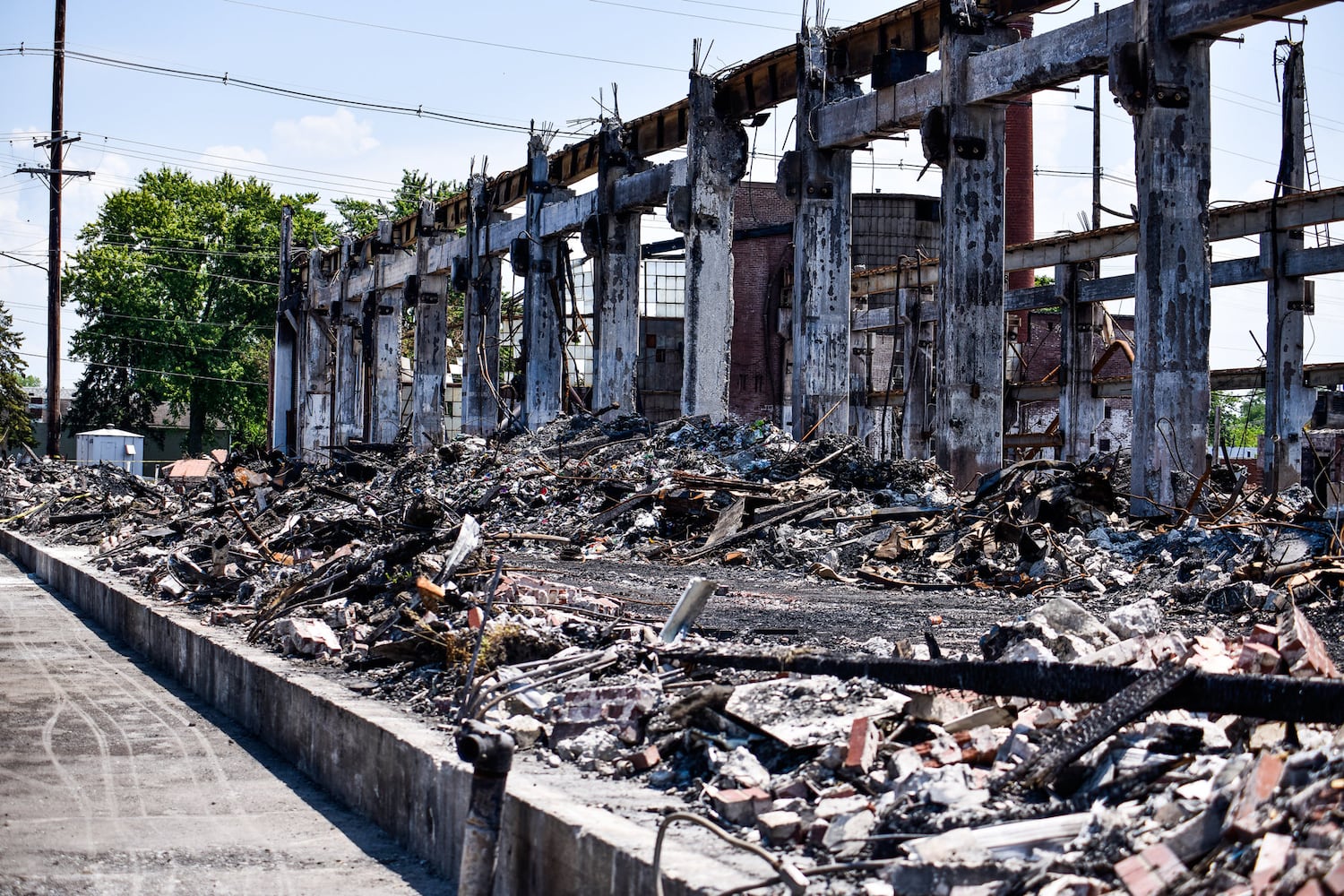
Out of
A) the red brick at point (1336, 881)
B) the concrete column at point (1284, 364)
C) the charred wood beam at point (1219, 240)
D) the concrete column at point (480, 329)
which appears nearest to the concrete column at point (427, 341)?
the concrete column at point (480, 329)

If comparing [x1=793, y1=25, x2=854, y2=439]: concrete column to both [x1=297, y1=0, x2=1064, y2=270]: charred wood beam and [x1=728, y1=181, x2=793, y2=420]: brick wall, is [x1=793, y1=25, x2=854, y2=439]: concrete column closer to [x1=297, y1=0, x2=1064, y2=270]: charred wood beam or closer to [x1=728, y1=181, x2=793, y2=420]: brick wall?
[x1=297, y1=0, x2=1064, y2=270]: charred wood beam

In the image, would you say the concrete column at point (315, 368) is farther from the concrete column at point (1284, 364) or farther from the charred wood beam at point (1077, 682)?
the charred wood beam at point (1077, 682)

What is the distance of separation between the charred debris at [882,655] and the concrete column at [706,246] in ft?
9.42

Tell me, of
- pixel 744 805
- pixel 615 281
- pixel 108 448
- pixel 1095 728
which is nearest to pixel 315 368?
pixel 108 448

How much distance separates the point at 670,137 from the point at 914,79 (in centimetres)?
558

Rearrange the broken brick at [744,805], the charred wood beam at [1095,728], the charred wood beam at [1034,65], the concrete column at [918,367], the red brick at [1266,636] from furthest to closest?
the concrete column at [918,367], the charred wood beam at [1034,65], the red brick at [1266,636], the broken brick at [744,805], the charred wood beam at [1095,728]

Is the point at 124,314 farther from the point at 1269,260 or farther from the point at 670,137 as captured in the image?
the point at 1269,260

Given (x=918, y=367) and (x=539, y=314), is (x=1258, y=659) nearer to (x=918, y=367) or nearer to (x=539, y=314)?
(x=539, y=314)

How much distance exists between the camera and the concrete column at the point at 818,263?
54.3 ft

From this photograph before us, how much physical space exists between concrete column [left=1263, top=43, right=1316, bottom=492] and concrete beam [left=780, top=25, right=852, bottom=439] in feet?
29.2

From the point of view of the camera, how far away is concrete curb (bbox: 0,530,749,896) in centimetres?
363

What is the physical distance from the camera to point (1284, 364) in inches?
915

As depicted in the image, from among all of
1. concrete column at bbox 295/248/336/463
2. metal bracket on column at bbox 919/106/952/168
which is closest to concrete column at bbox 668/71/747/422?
metal bracket on column at bbox 919/106/952/168

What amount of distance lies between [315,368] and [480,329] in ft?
42.3
